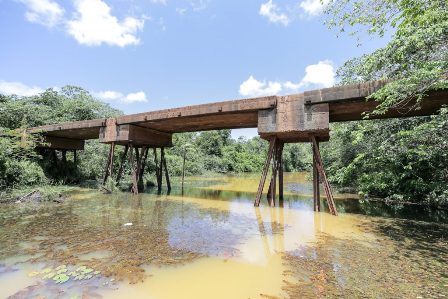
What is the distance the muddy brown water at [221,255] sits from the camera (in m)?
3.22

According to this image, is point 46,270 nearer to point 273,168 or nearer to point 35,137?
point 273,168

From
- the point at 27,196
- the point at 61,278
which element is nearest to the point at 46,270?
the point at 61,278

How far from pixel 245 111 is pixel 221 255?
5.50m

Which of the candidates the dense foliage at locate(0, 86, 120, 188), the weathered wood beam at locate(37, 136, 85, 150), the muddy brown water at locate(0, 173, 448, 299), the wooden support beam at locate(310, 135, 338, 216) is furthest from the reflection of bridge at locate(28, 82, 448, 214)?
the weathered wood beam at locate(37, 136, 85, 150)

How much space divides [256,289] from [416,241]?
408 centimetres

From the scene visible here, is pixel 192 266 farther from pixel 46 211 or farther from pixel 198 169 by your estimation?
pixel 198 169

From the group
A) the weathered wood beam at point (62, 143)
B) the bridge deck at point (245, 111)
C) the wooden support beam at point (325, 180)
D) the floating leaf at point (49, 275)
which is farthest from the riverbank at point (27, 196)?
the wooden support beam at point (325, 180)

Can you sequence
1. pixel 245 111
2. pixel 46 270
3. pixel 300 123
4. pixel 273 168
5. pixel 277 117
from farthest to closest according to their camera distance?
pixel 273 168 → pixel 245 111 → pixel 277 117 → pixel 300 123 → pixel 46 270

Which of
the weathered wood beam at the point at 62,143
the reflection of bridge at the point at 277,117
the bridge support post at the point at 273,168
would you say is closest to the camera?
the reflection of bridge at the point at 277,117

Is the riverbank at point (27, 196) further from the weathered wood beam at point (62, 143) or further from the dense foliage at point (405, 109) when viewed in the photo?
the dense foliage at point (405, 109)

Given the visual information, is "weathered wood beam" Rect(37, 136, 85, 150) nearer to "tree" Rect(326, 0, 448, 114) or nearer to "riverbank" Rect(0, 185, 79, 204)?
"riverbank" Rect(0, 185, 79, 204)

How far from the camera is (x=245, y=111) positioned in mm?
8930

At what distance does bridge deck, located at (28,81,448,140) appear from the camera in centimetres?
693

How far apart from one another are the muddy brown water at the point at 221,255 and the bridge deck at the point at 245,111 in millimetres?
3252
